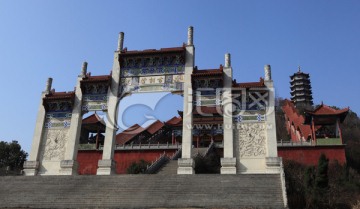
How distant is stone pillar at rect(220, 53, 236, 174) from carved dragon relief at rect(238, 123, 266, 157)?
0.46 metres

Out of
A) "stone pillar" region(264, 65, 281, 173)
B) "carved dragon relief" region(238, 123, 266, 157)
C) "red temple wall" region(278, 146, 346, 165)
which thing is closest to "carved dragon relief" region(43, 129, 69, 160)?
"carved dragon relief" region(238, 123, 266, 157)

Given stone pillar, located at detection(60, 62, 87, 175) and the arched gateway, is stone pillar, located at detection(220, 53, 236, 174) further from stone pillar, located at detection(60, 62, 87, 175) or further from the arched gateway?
stone pillar, located at detection(60, 62, 87, 175)

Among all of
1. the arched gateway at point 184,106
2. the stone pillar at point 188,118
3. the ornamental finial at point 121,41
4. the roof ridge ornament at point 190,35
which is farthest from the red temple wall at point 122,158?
the roof ridge ornament at point 190,35

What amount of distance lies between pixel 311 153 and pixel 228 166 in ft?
36.2

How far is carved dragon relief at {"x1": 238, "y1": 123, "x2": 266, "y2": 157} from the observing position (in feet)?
50.6

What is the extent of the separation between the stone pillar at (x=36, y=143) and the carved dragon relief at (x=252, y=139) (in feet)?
30.7

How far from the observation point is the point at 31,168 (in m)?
16.9

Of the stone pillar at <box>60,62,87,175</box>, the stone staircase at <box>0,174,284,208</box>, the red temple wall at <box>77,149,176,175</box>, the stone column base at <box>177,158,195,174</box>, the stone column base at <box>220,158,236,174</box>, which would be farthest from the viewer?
the red temple wall at <box>77,149,176,175</box>

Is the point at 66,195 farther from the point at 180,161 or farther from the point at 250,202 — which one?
the point at 250,202

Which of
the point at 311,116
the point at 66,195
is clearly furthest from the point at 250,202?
the point at 311,116

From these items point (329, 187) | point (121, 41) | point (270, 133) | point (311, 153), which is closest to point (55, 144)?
point (121, 41)

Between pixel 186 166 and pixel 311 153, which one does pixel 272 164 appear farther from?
pixel 311 153

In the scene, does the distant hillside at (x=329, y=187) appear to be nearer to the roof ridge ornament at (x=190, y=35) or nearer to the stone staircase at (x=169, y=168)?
the stone staircase at (x=169, y=168)

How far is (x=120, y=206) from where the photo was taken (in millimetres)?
11195
